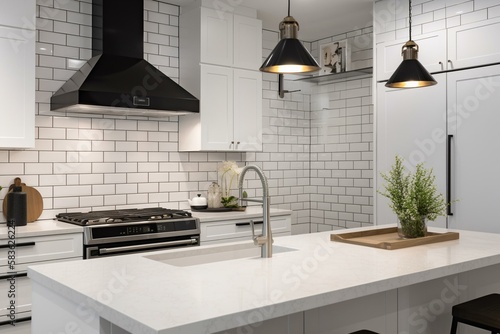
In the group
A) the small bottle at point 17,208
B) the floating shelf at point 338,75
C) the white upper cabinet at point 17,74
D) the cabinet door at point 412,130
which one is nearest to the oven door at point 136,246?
the small bottle at point 17,208

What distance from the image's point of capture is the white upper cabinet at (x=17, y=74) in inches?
147

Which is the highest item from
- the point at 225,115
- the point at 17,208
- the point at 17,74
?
the point at 17,74

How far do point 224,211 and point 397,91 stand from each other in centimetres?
196

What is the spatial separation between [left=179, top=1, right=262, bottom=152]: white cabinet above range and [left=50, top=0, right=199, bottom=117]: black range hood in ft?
1.18

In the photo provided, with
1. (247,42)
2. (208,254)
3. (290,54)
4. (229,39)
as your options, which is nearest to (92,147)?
(229,39)

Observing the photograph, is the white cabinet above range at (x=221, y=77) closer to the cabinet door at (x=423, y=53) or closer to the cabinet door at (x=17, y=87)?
the cabinet door at (x=423, y=53)

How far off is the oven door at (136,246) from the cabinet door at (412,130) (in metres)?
1.75

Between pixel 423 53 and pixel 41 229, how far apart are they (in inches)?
137

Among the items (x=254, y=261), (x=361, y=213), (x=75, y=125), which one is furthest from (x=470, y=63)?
(x=75, y=125)

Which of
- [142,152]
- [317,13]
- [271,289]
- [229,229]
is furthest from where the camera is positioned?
[317,13]

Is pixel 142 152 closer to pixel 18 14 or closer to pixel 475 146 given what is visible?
pixel 18 14

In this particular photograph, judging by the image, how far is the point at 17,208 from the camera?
149 inches

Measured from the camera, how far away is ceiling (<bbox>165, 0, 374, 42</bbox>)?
5.02m

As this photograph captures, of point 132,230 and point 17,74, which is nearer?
point 17,74
